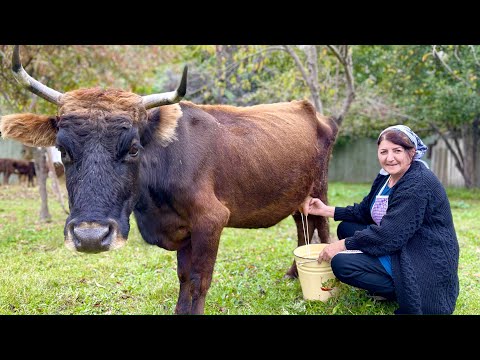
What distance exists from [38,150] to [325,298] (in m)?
7.12

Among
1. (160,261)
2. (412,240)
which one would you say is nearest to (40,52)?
(160,261)

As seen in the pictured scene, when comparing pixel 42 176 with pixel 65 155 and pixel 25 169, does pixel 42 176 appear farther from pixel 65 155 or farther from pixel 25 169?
pixel 25 169

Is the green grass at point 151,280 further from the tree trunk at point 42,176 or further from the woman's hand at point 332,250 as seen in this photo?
the tree trunk at point 42,176

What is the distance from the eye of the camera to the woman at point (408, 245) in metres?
3.60

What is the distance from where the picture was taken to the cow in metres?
3.20

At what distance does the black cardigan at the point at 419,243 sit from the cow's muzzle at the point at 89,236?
210 cm

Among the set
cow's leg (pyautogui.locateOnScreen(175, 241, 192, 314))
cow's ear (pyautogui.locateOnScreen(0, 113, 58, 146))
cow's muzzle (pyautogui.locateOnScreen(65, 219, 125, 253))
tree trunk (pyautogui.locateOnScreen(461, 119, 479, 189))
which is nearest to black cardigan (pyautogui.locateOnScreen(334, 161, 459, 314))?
cow's leg (pyautogui.locateOnScreen(175, 241, 192, 314))

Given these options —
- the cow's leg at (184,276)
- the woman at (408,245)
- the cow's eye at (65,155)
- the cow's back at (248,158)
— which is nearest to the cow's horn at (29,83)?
the cow's eye at (65,155)

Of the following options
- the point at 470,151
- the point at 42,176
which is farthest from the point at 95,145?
the point at 470,151

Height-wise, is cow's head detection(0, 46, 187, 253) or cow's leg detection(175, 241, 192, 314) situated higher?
cow's head detection(0, 46, 187, 253)

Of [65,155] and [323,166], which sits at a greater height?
[65,155]

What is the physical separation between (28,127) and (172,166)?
3.96 ft

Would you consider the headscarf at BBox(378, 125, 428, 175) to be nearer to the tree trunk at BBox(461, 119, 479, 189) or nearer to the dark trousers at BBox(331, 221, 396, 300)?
the dark trousers at BBox(331, 221, 396, 300)

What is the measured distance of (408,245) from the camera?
371cm
